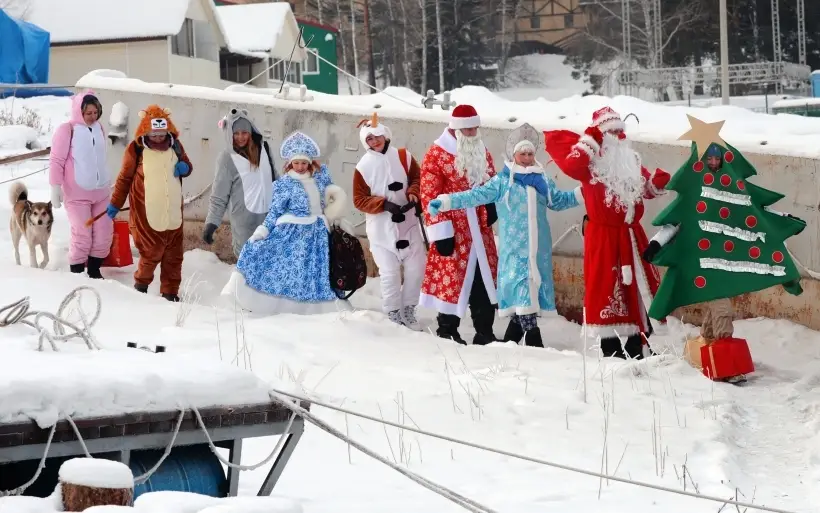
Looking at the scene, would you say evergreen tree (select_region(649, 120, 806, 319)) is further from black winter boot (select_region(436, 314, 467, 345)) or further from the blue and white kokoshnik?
the blue and white kokoshnik

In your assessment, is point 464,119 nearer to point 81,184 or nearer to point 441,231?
point 441,231

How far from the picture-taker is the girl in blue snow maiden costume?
923 centimetres

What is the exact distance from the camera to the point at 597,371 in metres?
7.36

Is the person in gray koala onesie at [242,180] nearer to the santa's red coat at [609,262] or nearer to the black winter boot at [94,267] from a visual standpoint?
the black winter boot at [94,267]

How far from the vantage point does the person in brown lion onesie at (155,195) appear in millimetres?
9766

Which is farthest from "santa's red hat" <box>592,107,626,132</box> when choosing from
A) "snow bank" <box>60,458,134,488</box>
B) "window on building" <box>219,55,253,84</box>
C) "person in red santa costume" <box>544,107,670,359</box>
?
"window on building" <box>219,55,253,84</box>

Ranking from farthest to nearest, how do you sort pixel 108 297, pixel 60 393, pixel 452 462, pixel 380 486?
pixel 108 297 → pixel 452 462 → pixel 380 486 → pixel 60 393

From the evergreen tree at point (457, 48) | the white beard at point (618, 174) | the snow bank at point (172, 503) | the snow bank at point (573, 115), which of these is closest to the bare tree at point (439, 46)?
the evergreen tree at point (457, 48)

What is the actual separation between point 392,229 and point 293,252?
68 cm

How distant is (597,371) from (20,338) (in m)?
3.41

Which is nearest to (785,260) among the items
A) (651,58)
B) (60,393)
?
(60,393)

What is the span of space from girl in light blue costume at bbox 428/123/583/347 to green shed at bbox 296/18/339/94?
31634 mm

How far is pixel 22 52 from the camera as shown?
28.0 meters

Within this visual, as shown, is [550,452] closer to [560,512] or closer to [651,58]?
[560,512]
